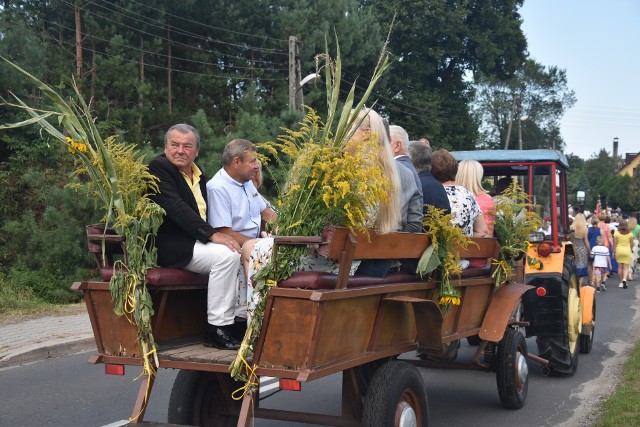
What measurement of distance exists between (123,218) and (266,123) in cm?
1619

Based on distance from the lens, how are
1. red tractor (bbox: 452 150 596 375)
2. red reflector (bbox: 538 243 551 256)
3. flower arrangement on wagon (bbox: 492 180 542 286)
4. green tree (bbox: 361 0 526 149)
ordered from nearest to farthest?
flower arrangement on wagon (bbox: 492 180 542 286) → red tractor (bbox: 452 150 596 375) → red reflector (bbox: 538 243 551 256) → green tree (bbox: 361 0 526 149)

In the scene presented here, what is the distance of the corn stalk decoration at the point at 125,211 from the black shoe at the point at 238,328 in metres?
0.52

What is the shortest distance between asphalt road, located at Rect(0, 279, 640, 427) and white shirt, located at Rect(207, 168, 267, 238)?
2125 mm

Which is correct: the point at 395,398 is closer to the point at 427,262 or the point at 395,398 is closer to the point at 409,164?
the point at 427,262

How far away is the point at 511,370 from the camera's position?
Result: 756cm

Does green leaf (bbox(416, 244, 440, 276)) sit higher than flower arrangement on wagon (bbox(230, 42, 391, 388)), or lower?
lower

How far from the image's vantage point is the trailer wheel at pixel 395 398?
497cm

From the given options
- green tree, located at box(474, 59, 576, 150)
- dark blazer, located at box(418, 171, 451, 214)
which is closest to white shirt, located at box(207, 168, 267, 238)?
dark blazer, located at box(418, 171, 451, 214)

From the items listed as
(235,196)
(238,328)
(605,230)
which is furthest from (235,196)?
(605,230)

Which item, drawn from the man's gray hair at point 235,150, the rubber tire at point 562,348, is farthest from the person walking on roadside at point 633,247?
the man's gray hair at point 235,150

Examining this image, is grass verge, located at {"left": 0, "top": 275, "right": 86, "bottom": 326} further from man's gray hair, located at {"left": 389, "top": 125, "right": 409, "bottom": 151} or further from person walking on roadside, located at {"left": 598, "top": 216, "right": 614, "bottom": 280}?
person walking on roadside, located at {"left": 598, "top": 216, "right": 614, "bottom": 280}

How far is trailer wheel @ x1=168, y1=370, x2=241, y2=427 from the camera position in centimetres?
568

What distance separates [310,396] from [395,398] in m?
3.46

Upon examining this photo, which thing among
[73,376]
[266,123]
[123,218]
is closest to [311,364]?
[123,218]
